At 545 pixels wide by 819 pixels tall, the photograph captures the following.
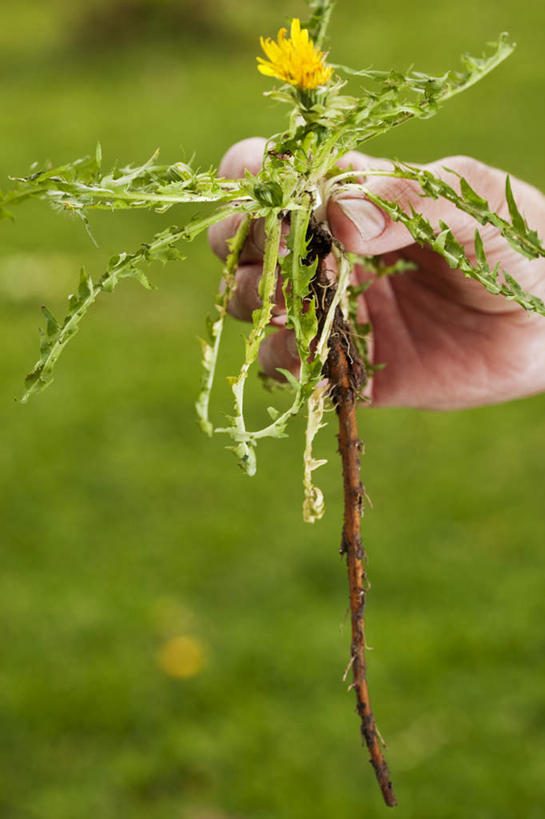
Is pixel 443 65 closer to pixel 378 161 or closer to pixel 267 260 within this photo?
pixel 378 161

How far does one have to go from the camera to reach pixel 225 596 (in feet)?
12.9

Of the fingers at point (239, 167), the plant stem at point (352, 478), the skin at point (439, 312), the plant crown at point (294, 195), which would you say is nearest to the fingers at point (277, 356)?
the skin at point (439, 312)

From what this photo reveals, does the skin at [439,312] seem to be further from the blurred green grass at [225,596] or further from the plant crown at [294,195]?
the blurred green grass at [225,596]

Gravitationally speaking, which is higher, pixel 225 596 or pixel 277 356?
pixel 225 596

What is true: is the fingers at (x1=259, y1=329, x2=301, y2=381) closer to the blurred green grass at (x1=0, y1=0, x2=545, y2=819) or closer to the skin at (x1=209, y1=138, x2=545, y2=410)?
the skin at (x1=209, y1=138, x2=545, y2=410)

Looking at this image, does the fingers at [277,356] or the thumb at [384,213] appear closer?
the thumb at [384,213]

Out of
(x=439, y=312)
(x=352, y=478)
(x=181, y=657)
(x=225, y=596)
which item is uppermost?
(x=225, y=596)

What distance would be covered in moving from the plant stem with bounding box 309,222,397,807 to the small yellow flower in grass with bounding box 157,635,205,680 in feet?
6.78

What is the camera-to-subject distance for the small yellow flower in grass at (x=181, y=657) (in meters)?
3.63

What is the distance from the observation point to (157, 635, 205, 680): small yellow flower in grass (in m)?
3.63

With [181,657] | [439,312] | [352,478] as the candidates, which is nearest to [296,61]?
[352,478]

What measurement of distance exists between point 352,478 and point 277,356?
1.65 feet

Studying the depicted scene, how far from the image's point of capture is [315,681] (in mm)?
3561

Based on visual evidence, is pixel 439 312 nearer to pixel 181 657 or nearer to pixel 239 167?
pixel 239 167
